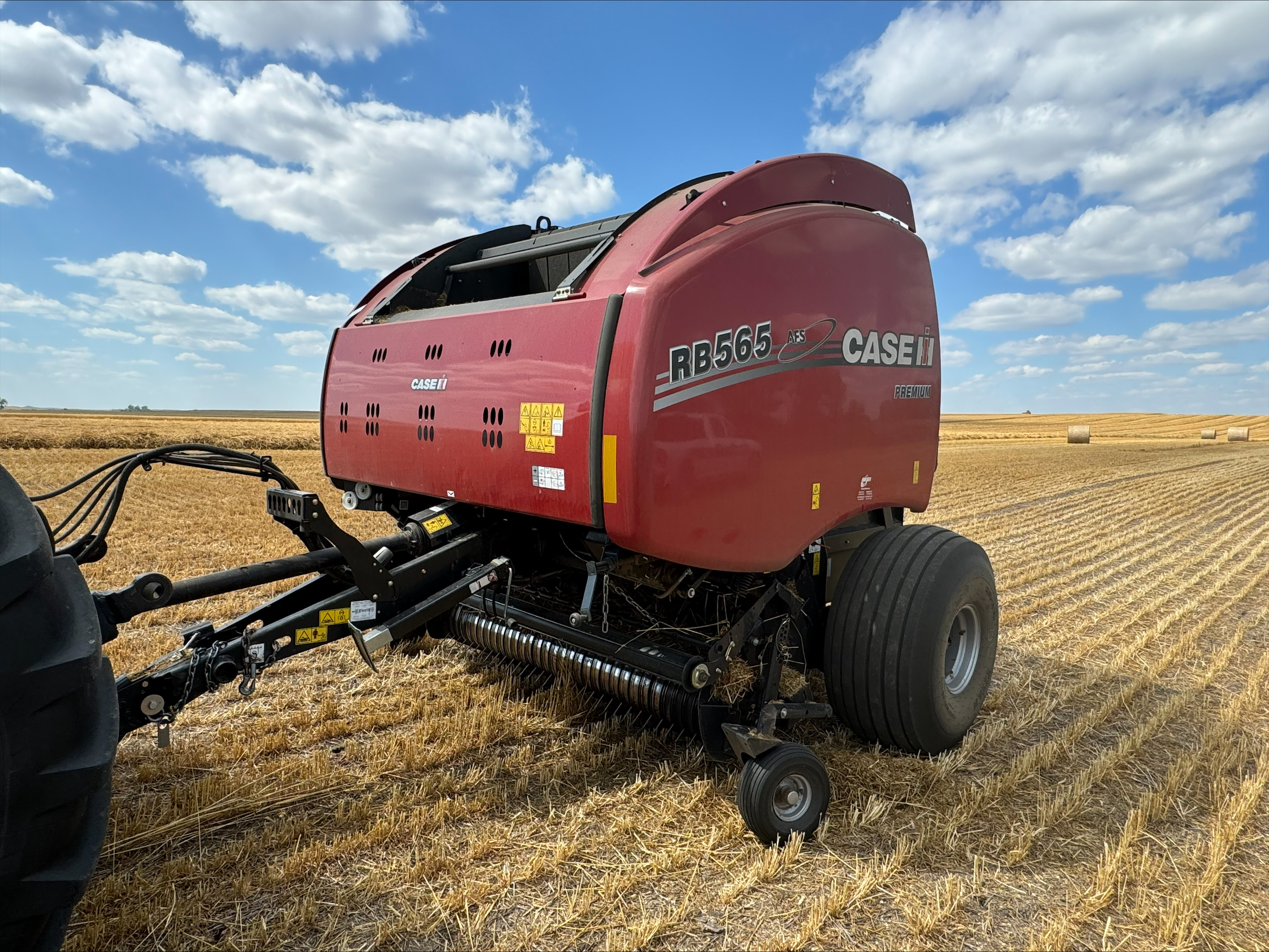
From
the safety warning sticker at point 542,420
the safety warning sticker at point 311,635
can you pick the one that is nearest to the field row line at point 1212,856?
the safety warning sticker at point 542,420

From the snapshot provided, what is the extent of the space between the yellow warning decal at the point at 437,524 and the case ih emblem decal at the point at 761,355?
4.27 feet

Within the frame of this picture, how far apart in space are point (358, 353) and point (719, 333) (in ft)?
7.88

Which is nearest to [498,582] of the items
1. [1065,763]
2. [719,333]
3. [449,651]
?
[449,651]

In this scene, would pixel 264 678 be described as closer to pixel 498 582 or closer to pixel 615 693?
pixel 498 582

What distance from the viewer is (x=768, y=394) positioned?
3.29 m

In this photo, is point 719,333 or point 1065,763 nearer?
point 719,333

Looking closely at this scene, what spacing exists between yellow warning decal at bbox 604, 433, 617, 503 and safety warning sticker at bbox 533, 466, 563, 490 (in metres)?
0.25

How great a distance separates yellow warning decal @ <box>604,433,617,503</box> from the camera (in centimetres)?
296

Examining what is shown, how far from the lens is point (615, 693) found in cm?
397

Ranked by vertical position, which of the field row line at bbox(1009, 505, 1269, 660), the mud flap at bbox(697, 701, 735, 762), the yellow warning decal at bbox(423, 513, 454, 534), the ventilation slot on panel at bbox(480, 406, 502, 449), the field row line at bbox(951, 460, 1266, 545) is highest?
the ventilation slot on panel at bbox(480, 406, 502, 449)

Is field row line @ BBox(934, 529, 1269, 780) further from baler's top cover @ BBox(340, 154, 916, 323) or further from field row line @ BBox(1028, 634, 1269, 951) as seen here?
baler's top cover @ BBox(340, 154, 916, 323)

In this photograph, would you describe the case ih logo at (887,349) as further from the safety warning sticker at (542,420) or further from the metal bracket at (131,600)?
the metal bracket at (131,600)

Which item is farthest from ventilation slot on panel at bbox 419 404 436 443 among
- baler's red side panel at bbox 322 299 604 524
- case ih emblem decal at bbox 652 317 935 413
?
case ih emblem decal at bbox 652 317 935 413

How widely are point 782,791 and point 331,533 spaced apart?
1992 mm
